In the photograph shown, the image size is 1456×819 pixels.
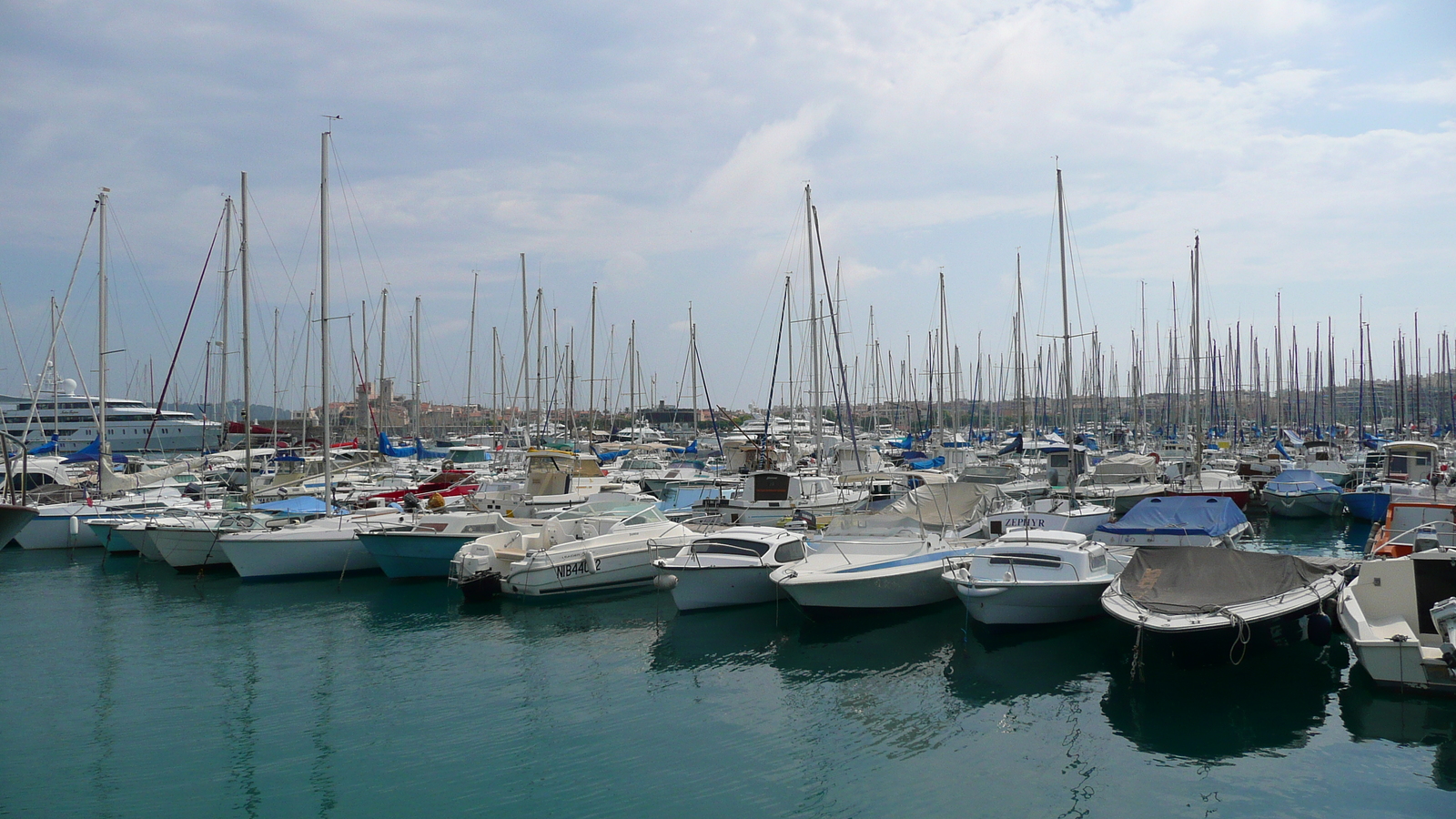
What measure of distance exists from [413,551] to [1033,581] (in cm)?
1780

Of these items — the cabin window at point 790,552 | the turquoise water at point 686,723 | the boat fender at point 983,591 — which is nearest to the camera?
the turquoise water at point 686,723

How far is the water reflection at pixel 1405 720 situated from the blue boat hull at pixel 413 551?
22.0 meters

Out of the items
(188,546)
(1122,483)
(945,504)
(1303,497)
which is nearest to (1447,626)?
(945,504)

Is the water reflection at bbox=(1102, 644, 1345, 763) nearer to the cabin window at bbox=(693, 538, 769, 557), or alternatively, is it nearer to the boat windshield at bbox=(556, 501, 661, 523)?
the cabin window at bbox=(693, 538, 769, 557)

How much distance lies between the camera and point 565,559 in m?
24.5

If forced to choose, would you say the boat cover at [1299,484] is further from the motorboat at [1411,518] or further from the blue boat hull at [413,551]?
the blue boat hull at [413,551]

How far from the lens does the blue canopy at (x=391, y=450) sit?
55.3m

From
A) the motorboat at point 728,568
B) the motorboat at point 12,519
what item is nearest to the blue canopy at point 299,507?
the motorboat at point 728,568

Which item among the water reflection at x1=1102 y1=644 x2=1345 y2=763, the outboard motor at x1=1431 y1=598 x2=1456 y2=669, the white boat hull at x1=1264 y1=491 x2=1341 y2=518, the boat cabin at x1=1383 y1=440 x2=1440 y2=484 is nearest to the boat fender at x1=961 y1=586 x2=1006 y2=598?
the water reflection at x1=1102 y1=644 x2=1345 y2=763

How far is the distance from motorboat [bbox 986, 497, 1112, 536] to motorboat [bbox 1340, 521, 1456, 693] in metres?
7.74

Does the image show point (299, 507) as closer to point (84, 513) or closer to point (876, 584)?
point (84, 513)

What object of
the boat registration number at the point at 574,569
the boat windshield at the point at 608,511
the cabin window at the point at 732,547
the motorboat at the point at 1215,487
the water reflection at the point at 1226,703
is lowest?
the water reflection at the point at 1226,703

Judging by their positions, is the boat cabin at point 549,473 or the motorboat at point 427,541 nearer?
the motorboat at point 427,541

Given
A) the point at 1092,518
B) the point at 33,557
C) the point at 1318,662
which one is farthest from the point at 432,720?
the point at 33,557
